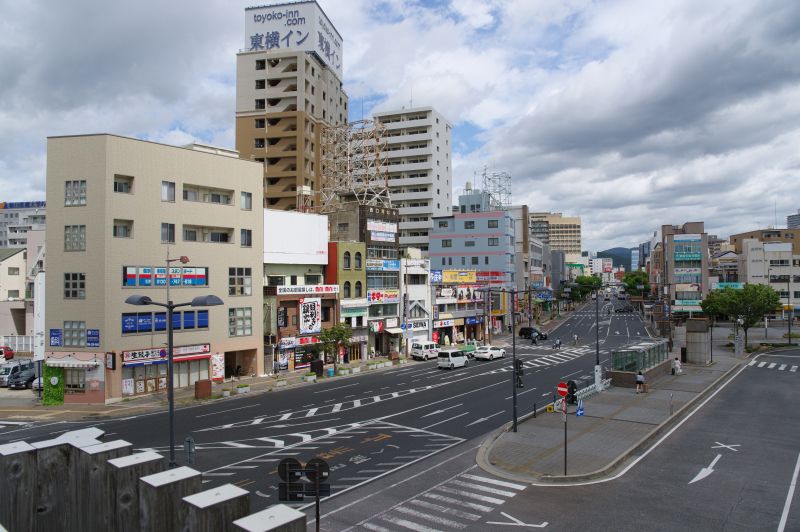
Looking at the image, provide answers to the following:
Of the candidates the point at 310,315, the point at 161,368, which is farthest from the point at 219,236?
the point at 161,368

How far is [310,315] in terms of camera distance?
54281 mm

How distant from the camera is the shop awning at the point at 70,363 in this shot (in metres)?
40.0

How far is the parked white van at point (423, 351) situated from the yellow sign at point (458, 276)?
13725mm

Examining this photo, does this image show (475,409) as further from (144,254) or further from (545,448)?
(144,254)

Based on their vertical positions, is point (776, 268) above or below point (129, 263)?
below

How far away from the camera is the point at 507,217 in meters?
100

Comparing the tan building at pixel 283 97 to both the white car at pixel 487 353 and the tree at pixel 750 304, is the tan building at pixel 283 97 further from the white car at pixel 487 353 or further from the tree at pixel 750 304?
the tree at pixel 750 304

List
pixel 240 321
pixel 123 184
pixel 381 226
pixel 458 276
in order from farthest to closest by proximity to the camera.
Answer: pixel 458 276
pixel 381 226
pixel 240 321
pixel 123 184

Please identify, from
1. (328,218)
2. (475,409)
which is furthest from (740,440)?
(328,218)

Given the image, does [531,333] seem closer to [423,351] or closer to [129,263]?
[423,351]

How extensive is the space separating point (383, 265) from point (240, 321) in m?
20.3

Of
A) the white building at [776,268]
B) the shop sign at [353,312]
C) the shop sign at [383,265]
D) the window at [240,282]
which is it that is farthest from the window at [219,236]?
the white building at [776,268]

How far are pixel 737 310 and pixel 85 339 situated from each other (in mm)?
70440

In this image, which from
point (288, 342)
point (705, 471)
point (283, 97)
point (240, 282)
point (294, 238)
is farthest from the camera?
point (283, 97)
